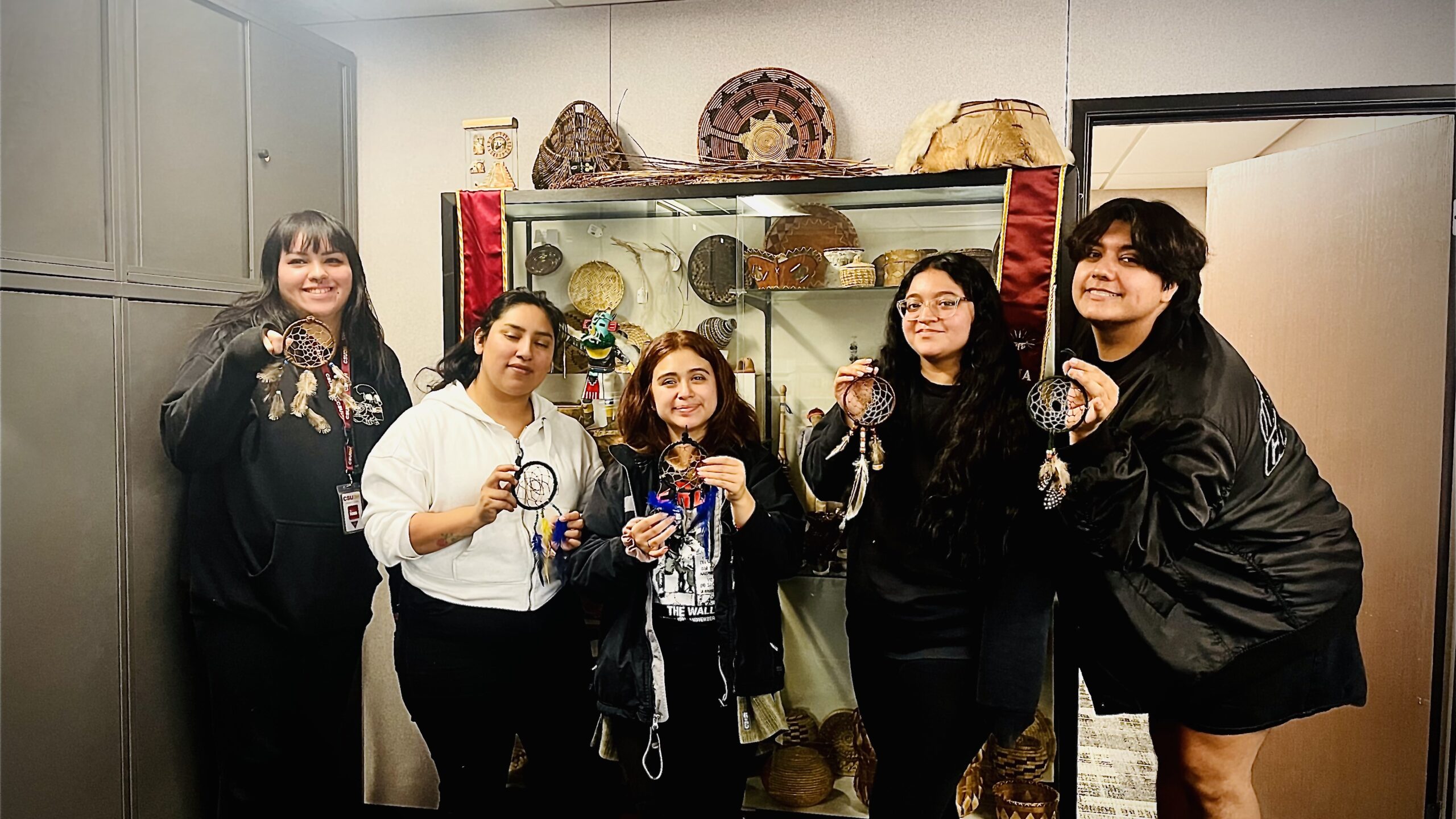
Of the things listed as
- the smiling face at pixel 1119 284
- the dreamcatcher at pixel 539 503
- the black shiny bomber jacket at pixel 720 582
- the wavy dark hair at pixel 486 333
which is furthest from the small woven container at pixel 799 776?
the smiling face at pixel 1119 284

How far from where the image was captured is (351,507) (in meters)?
2.36

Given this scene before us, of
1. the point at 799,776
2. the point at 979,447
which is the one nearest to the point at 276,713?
the point at 799,776

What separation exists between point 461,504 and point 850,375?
0.96m

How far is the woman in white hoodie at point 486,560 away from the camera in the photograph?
2262mm

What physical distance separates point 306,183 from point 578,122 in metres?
0.74

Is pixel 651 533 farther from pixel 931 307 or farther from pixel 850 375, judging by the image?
pixel 931 307

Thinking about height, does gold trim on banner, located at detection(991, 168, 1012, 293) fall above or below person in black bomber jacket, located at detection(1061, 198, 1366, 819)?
above

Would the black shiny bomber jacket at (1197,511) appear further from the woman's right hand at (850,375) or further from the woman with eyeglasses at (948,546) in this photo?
the woman's right hand at (850,375)

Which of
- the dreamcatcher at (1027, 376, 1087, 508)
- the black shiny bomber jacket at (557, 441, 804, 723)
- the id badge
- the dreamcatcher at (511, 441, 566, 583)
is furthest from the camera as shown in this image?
the id badge

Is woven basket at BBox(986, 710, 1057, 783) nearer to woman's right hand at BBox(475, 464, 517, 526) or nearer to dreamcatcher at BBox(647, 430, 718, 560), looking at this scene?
dreamcatcher at BBox(647, 430, 718, 560)

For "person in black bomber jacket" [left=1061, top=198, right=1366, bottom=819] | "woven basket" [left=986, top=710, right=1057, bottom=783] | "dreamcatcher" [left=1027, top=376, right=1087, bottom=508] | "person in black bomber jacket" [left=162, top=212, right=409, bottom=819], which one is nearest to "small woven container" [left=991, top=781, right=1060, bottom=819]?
"woven basket" [left=986, top=710, right=1057, bottom=783]

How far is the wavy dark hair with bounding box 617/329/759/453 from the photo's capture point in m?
2.19

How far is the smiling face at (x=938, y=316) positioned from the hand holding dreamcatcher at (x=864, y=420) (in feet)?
0.43

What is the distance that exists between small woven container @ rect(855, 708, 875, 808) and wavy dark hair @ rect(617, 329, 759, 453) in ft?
2.59
